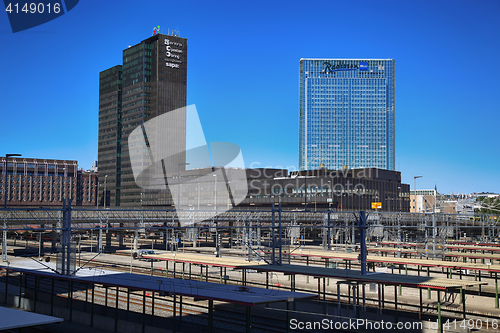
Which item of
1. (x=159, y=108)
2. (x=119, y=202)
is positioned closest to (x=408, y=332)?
(x=159, y=108)

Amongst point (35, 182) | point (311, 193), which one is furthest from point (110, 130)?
point (311, 193)

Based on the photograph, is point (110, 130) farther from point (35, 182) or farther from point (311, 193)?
point (311, 193)

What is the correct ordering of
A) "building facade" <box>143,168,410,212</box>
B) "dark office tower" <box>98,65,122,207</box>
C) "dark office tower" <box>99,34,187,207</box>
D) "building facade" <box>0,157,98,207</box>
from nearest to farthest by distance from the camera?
"building facade" <box>143,168,410,212</box> → "dark office tower" <box>99,34,187,207</box> → "dark office tower" <box>98,65,122,207</box> → "building facade" <box>0,157,98,207</box>

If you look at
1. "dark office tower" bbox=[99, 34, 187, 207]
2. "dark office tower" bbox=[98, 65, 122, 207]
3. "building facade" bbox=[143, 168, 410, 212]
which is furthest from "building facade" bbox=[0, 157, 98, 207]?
"building facade" bbox=[143, 168, 410, 212]

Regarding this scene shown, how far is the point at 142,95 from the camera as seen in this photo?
170125 mm

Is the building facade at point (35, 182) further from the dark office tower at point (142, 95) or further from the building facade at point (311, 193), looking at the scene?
the building facade at point (311, 193)

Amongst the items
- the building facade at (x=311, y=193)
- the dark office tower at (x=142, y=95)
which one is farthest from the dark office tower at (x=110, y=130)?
the building facade at (x=311, y=193)

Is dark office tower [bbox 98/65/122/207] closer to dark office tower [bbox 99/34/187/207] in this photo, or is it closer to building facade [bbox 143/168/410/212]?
dark office tower [bbox 99/34/187/207]

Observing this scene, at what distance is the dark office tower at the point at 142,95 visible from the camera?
167500 millimetres

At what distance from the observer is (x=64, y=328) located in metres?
23.2

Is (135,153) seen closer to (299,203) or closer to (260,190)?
(260,190)

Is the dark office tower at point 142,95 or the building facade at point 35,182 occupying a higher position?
the dark office tower at point 142,95

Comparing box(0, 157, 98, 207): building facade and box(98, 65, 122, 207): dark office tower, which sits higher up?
box(98, 65, 122, 207): dark office tower

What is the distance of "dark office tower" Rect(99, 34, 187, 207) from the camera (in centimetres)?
16750
